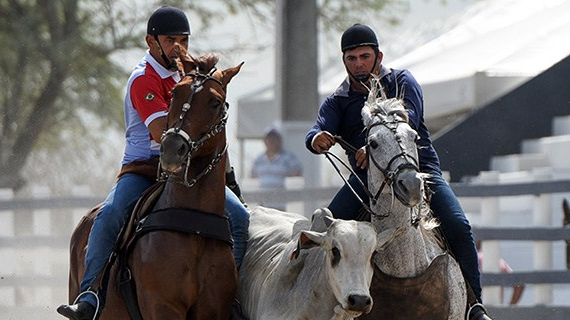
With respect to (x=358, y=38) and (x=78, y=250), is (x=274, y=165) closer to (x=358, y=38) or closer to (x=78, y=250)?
(x=78, y=250)

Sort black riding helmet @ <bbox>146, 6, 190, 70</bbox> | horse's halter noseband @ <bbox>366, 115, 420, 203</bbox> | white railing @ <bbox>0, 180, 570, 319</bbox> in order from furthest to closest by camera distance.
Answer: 1. white railing @ <bbox>0, 180, 570, 319</bbox>
2. black riding helmet @ <bbox>146, 6, 190, 70</bbox>
3. horse's halter noseband @ <bbox>366, 115, 420, 203</bbox>

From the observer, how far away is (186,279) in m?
8.06

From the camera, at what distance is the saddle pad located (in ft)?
26.6

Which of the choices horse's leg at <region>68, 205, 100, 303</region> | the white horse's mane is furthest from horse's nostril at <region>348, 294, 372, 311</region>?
horse's leg at <region>68, 205, 100, 303</region>

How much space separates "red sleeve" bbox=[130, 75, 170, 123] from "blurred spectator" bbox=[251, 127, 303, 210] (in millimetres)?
6919

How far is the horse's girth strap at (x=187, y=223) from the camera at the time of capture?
8.16 meters

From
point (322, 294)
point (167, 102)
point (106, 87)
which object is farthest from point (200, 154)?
point (106, 87)

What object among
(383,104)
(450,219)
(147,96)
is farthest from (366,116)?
(147,96)

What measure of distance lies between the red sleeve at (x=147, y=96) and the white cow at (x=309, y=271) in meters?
1.01

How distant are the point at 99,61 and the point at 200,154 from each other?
1586 centimetres

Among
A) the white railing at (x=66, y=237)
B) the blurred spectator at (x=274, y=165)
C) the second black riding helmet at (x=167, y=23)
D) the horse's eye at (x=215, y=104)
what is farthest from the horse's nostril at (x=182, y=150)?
the blurred spectator at (x=274, y=165)

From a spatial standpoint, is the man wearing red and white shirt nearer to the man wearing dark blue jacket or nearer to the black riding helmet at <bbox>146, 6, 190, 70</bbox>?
the black riding helmet at <bbox>146, 6, 190, 70</bbox>

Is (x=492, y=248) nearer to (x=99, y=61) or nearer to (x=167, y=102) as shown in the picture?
(x=167, y=102)

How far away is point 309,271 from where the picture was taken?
7926 mm
